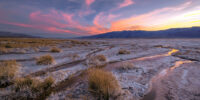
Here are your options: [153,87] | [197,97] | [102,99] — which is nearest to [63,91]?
[102,99]

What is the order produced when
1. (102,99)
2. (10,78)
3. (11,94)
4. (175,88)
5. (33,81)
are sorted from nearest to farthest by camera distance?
(102,99) < (11,94) < (33,81) < (175,88) < (10,78)

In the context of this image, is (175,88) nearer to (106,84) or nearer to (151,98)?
(151,98)

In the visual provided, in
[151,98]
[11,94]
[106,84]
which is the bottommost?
[151,98]

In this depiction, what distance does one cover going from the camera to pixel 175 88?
11.7ft

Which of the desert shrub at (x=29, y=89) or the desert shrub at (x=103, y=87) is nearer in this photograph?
the desert shrub at (x=103, y=87)

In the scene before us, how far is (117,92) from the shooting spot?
9.37ft

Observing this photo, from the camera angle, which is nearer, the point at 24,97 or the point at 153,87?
the point at 24,97

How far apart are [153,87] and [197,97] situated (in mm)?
1365

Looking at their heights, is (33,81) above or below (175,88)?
above

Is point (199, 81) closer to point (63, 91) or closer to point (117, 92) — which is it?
point (117, 92)

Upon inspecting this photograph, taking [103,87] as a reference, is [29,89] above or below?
below

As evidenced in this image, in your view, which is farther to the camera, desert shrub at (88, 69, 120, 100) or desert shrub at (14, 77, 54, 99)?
desert shrub at (14, 77, 54, 99)

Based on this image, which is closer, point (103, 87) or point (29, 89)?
point (103, 87)

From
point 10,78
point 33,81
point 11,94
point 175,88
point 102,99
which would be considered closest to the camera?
point 102,99
